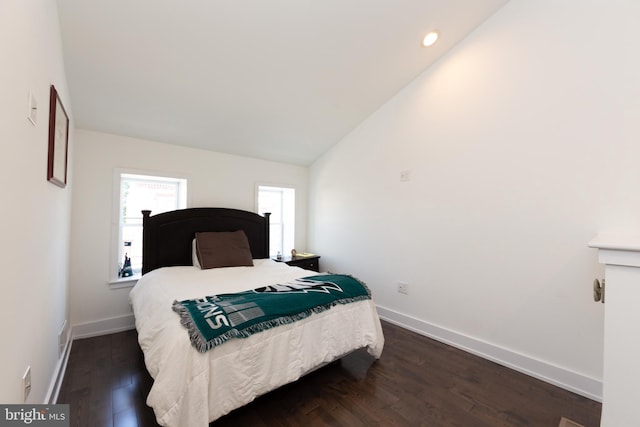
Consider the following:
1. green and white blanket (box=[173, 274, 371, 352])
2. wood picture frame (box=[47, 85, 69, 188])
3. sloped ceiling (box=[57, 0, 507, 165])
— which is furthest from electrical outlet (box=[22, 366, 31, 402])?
sloped ceiling (box=[57, 0, 507, 165])

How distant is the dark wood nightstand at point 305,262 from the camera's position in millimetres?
3699

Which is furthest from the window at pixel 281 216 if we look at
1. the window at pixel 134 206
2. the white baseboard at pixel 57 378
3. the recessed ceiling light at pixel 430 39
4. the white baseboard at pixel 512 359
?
the recessed ceiling light at pixel 430 39

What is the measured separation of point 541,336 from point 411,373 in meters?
1.08

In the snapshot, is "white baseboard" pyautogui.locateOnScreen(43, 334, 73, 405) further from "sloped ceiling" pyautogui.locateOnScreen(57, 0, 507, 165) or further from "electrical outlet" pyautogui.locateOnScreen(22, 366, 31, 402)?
"sloped ceiling" pyautogui.locateOnScreen(57, 0, 507, 165)

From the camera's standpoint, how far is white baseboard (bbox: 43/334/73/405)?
1.63 meters

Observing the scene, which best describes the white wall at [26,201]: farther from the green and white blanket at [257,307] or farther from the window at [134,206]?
the window at [134,206]

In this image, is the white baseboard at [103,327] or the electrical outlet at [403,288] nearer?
the white baseboard at [103,327]

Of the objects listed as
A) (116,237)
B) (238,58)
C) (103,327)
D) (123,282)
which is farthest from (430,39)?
(103,327)

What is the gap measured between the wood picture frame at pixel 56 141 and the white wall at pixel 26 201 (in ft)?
0.21

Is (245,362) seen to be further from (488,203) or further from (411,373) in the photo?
(488,203)

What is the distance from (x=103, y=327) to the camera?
2.70 metres

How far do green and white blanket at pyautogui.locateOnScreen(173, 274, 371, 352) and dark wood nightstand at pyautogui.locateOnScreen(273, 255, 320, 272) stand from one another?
1.47 metres

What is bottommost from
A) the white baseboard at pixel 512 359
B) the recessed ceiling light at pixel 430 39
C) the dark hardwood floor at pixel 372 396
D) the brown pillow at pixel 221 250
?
the dark hardwood floor at pixel 372 396

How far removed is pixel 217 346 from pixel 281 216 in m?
3.10
